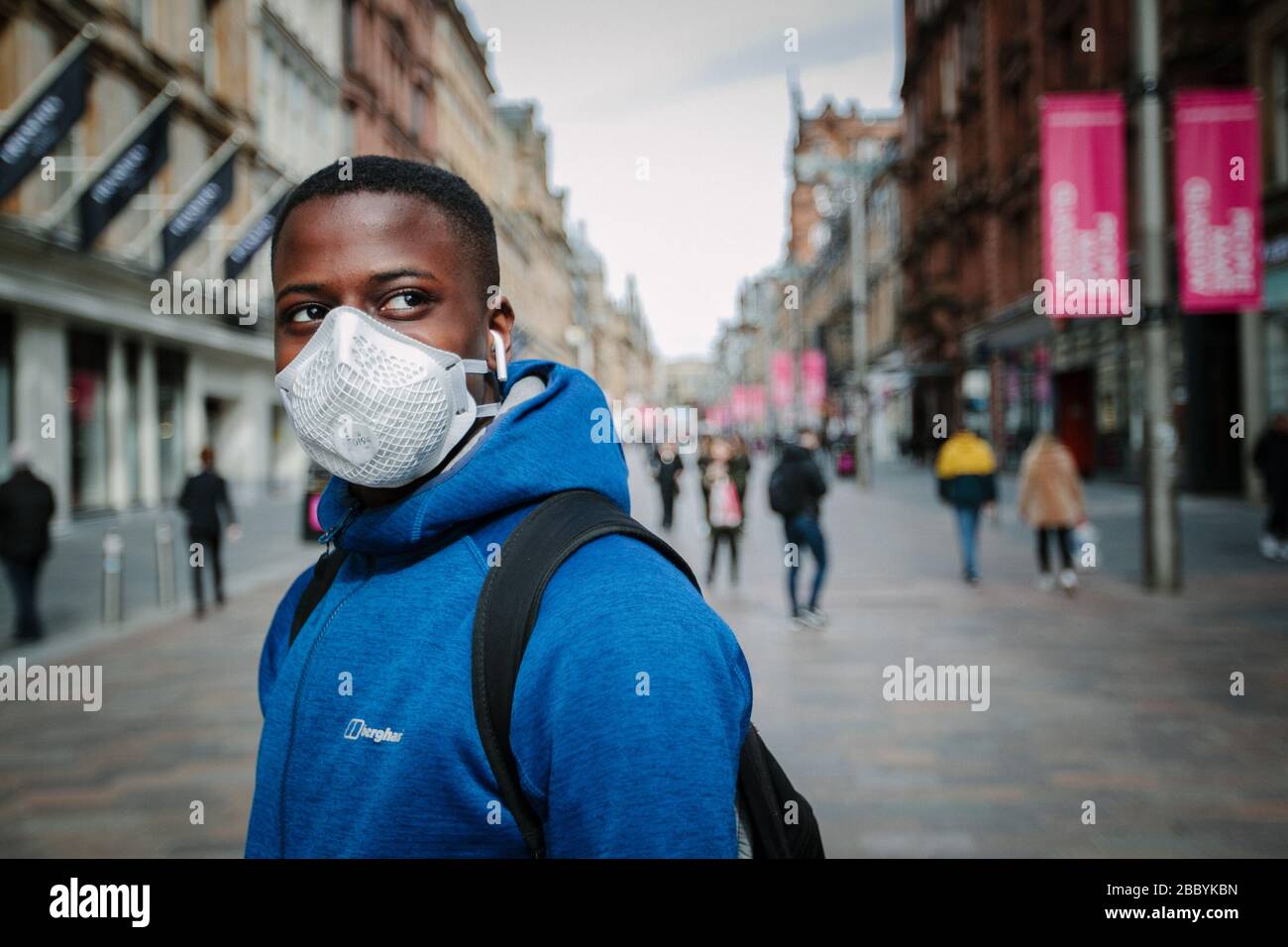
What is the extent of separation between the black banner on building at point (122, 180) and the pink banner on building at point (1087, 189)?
11.9m

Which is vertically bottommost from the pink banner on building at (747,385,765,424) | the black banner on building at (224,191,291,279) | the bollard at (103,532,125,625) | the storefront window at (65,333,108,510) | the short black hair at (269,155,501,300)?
the bollard at (103,532,125,625)

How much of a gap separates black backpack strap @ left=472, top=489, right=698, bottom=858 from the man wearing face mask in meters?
0.01

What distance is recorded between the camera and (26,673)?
7.11 m

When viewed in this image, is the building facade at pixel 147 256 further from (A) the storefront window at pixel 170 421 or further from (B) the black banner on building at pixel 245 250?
(B) the black banner on building at pixel 245 250

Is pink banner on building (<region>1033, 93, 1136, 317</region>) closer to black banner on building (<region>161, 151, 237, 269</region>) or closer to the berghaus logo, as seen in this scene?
the berghaus logo

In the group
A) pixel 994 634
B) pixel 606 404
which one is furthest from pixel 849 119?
pixel 606 404

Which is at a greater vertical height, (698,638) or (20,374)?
(20,374)

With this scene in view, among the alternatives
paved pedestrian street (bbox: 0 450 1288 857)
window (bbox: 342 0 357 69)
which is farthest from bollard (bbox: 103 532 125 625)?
window (bbox: 342 0 357 69)

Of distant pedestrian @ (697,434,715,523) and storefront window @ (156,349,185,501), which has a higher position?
storefront window @ (156,349,185,501)

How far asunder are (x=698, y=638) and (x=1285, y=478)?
12699mm

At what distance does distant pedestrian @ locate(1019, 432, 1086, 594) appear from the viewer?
32.3 feet

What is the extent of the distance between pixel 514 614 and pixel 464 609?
12cm

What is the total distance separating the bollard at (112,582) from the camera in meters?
8.59
